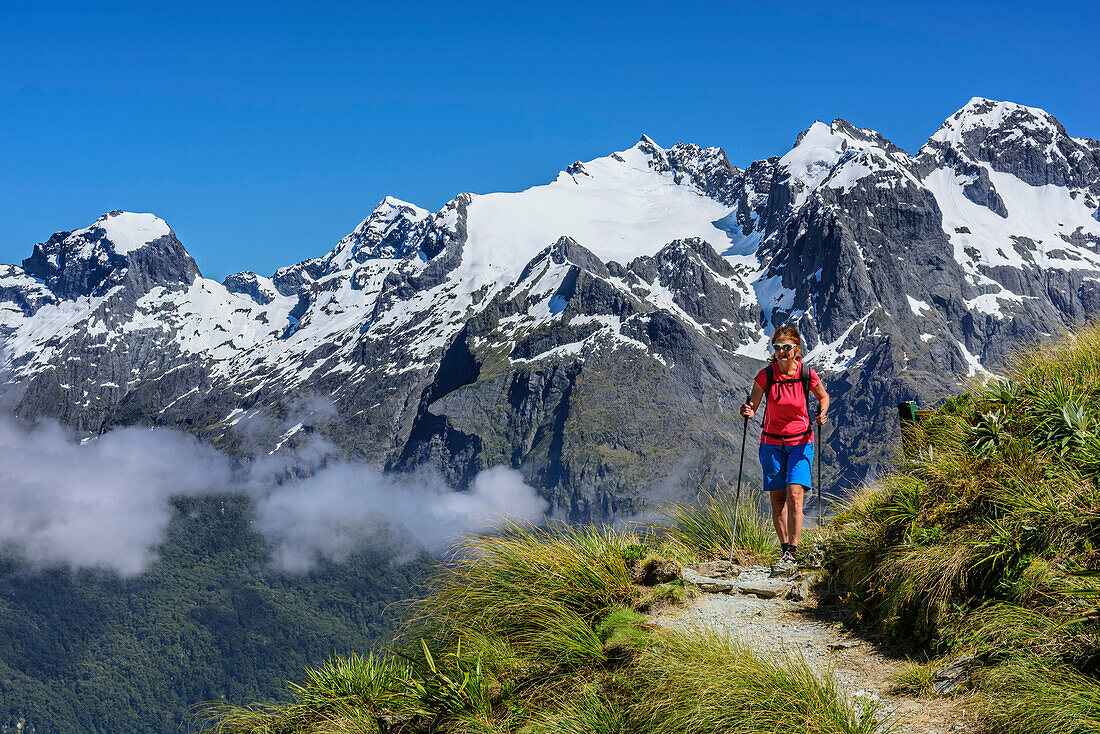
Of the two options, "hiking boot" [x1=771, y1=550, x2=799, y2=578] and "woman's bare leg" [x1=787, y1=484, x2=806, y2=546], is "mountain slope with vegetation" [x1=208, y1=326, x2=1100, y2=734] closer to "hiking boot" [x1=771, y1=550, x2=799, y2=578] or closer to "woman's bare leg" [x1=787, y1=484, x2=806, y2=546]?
"woman's bare leg" [x1=787, y1=484, x2=806, y2=546]

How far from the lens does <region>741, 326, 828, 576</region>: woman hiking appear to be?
10.5 m

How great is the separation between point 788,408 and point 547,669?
5.15 m

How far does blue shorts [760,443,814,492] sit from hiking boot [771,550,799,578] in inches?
35.7

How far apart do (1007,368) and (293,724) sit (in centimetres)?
1032

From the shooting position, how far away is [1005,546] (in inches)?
270

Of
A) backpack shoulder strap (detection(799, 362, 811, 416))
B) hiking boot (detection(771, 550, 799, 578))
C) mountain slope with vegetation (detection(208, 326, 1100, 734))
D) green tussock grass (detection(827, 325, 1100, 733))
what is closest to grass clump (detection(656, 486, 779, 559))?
hiking boot (detection(771, 550, 799, 578))

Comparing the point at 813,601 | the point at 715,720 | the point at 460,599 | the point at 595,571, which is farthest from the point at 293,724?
the point at 813,601

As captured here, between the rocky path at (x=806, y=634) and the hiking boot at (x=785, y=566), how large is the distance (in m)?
0.16

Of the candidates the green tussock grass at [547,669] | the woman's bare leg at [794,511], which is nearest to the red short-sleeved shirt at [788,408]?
the woman's bare leg at [794,511]

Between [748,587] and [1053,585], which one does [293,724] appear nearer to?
[748,587]

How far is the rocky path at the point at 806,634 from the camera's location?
19.1ft

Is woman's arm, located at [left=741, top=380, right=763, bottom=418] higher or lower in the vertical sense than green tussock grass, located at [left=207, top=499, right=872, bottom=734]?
higher

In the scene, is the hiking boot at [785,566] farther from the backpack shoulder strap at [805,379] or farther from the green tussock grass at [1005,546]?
the backpack shoulder strap at [805,379]

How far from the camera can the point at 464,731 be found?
6.80 m
